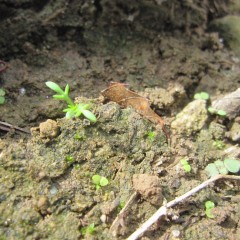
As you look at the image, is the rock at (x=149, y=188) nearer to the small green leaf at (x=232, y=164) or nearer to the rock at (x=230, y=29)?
the small green leaf at (x=232, y=164)

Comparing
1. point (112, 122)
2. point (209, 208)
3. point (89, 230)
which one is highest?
point (112, 122)

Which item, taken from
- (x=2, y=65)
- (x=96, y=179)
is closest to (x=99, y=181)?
(x=96, y=179)

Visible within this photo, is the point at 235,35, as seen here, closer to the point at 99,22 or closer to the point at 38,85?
the point at 99,22

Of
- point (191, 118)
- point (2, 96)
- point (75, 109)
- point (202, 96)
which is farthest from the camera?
point (202, 96)

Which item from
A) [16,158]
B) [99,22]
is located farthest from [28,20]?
[16,158]

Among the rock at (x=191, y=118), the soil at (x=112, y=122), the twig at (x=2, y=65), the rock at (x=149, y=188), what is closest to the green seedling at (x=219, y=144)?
the soil at (x=112, y=122)

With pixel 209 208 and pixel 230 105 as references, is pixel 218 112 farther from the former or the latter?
pixel 209 208

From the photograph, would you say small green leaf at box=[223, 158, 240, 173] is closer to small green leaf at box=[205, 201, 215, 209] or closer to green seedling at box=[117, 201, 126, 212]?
small green leaf at box=[205, 201, 215, 209]
